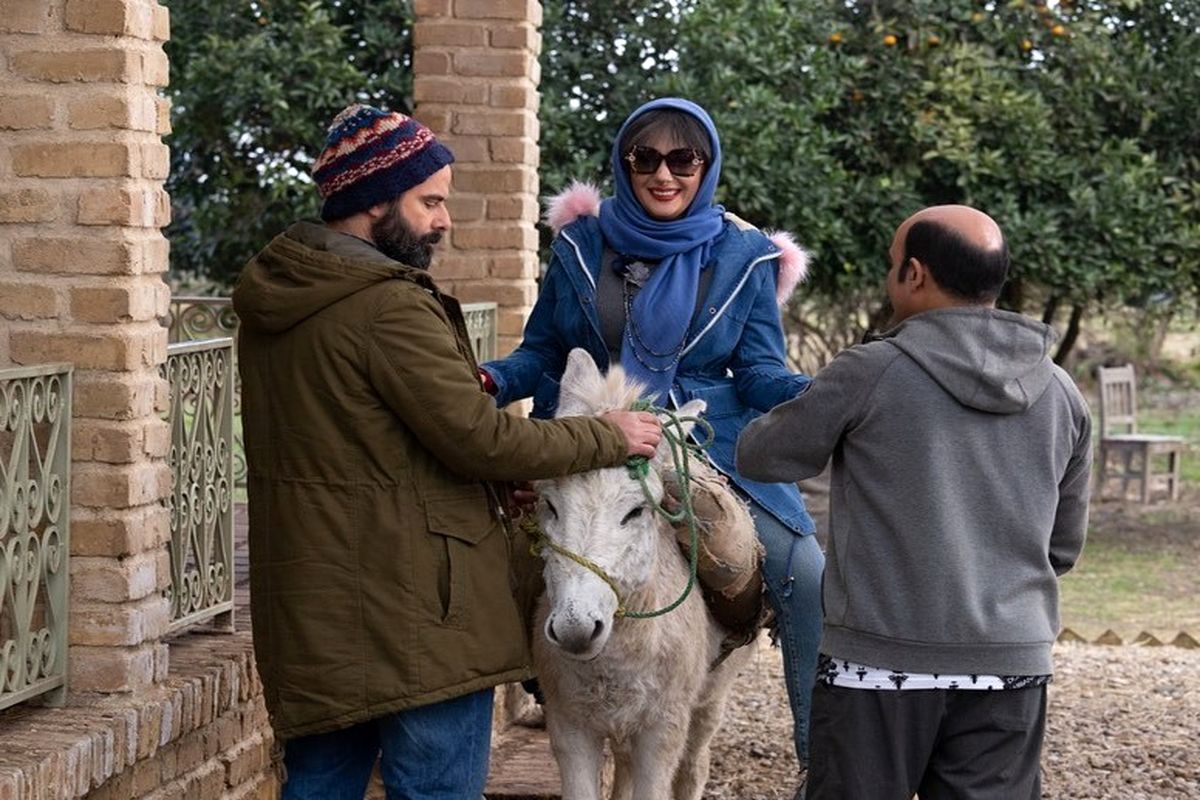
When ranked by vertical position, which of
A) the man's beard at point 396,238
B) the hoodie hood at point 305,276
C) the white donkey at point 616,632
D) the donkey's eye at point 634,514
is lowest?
the white donkey at point 616,632

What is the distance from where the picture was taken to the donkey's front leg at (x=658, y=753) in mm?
5176

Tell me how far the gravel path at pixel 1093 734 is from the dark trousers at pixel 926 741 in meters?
3.31

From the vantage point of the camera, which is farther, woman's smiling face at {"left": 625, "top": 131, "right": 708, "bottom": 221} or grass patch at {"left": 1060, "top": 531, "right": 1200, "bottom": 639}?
grass patch at {"left": 1060, "top": 531, "right": 1200, "bottom": 639}

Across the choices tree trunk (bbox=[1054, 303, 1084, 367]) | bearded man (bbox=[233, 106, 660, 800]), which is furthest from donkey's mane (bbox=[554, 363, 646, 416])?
tree trunk (bbox=[1054, 303, 1084, 367])

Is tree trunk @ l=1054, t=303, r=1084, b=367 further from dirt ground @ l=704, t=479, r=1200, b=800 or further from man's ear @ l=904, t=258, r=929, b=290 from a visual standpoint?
man's ear @ l=904, t=258, r=929, b=290

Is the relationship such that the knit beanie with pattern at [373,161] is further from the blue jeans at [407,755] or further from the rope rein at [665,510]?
the blue jeans at [407,755]

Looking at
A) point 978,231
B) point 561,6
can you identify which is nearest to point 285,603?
point 978,231

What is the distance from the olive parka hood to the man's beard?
0.27 feet

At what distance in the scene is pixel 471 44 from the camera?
8109 mm

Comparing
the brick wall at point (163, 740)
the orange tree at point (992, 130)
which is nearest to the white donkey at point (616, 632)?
the brick wall at point (163, 740)

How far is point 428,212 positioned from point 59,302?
1.27m

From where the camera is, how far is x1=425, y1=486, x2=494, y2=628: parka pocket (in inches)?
151

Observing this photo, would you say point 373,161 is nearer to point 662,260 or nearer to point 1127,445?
point 662,260

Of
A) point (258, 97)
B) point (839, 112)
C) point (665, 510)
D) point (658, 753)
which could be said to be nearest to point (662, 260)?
point (665, 510)
